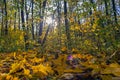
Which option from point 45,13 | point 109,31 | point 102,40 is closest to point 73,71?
point 109,31

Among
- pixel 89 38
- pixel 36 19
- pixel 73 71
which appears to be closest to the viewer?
pixel 73 71

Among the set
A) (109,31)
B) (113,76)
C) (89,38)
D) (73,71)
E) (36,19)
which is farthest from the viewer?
(36,19)


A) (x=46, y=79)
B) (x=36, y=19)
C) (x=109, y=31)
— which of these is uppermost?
(x=36, y=19)

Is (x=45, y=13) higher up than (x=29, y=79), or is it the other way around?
(x=45, y=13)

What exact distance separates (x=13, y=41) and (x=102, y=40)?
651 centimetres

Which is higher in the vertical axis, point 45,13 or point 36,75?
point 45,13

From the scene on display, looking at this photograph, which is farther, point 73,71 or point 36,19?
point 36,19

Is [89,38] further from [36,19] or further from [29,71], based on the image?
[29,71]

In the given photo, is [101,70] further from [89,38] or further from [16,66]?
[89,38]

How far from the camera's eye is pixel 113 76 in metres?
1.64

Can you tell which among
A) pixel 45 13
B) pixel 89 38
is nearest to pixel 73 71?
pixel 89 38

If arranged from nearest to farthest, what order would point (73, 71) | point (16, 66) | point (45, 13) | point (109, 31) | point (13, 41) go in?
point (73, 71) < point (16, 66) < point (109, 31) < point (13, 41) < point (45, 13)

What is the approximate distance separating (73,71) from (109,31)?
16.7 ft

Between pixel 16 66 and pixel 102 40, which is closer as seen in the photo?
pixel 16 66
